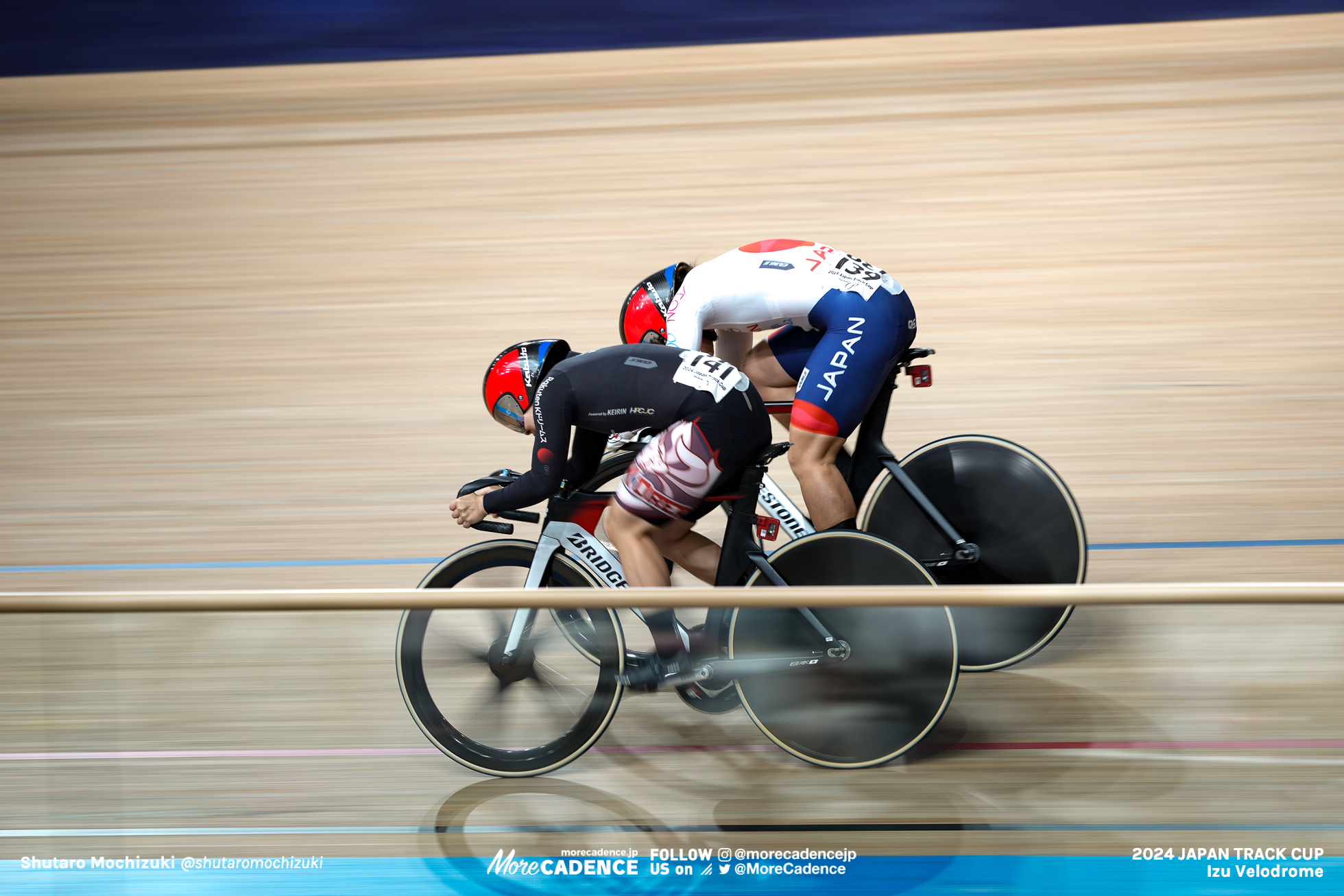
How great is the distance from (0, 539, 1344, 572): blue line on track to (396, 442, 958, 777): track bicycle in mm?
2183

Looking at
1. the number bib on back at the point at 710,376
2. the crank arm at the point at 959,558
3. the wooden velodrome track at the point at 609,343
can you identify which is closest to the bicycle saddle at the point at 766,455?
the number bib on back at the point at 710,376

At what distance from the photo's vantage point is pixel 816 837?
1819 millimetres

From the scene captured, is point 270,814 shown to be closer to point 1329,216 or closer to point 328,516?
point 328,516

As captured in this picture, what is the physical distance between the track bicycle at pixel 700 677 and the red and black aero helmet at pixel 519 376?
2.80 ft

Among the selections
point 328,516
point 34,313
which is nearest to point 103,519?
point 328,516

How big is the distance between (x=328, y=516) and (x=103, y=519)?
0.91 m

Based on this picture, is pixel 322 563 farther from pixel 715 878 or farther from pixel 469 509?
pixel 715 878

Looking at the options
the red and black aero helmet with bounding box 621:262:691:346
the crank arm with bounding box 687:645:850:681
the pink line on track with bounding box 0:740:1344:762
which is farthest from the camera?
the red and black aero helmet with bounding box 621:262:691:346

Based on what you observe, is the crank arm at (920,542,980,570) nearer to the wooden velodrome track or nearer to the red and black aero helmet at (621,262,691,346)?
the red and black aero helmet at (621,262,691,346)

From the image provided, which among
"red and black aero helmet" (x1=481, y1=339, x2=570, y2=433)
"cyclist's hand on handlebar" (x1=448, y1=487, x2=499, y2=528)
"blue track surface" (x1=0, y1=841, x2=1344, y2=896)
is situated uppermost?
"red and black aero helmet" (x1=481, y1=339, x2=570, y2=433)

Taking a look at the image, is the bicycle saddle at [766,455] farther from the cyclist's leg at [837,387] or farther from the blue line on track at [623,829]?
the blue line on track at [623,829]

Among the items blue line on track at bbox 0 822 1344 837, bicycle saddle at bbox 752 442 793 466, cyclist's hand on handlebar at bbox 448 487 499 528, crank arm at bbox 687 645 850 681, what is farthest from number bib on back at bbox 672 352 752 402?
blue line on track at bbox 0 822 1344 837

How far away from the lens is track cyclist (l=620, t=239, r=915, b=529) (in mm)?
2941

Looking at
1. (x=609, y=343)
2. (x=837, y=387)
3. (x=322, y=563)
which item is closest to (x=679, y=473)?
(x=837, y=387)
